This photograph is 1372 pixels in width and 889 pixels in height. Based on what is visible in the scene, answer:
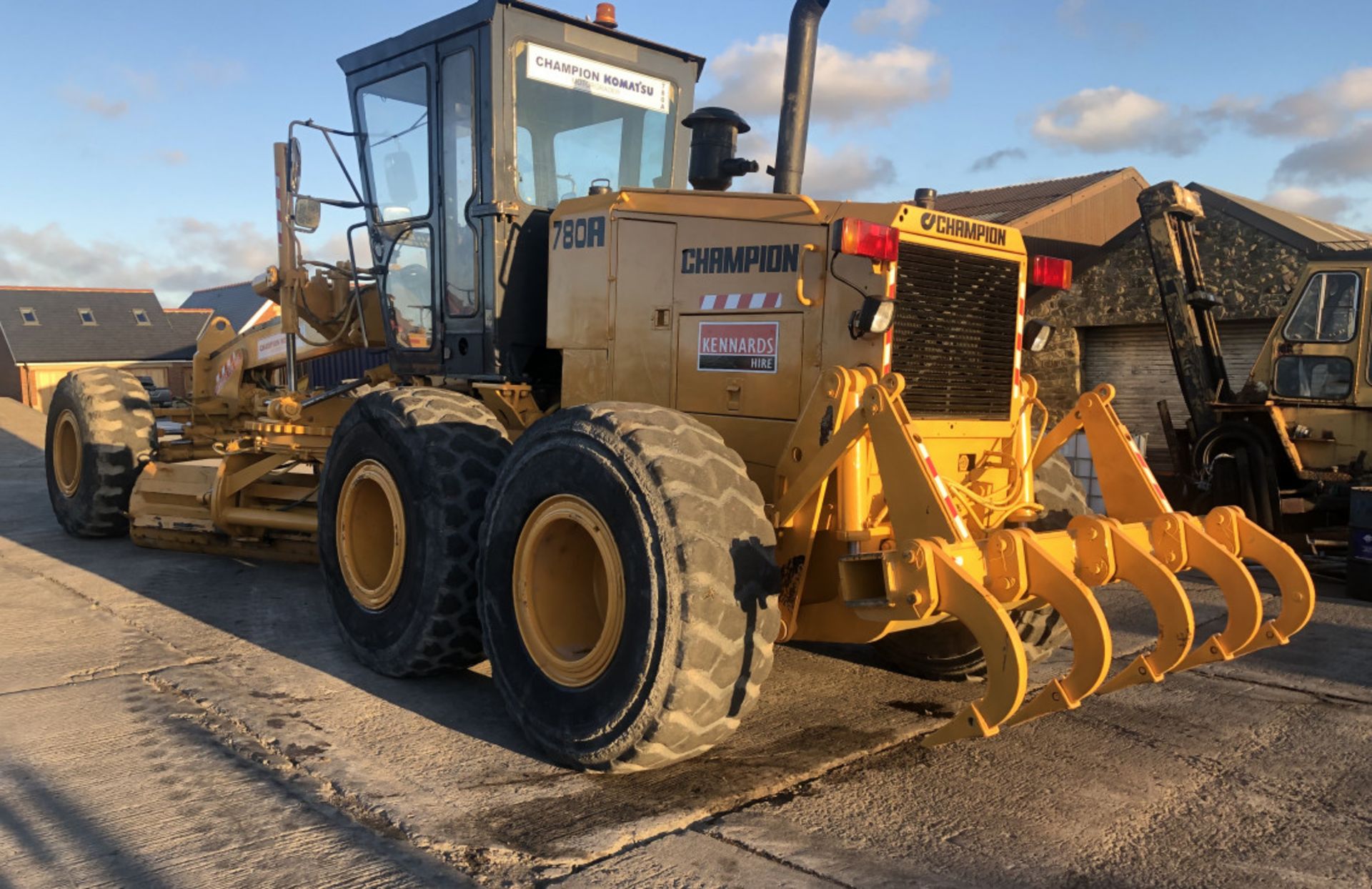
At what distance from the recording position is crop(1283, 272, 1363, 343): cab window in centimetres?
976

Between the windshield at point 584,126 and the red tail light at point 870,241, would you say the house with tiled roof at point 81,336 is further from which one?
the red tail light at point 870,241

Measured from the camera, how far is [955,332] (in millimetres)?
4438

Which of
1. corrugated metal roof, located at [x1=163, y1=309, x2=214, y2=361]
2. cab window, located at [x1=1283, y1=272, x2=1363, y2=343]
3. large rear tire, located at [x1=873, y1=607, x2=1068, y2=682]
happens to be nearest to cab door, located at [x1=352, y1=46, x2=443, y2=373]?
large rear tire, located at [x1=873, y1=607, x2=1068, y2=682]

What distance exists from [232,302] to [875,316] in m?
46.7

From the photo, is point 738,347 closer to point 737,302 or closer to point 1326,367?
point 737,302

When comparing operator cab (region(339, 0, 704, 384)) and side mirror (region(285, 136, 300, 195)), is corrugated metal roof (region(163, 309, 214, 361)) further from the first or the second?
operator cab (region(339, 0, 704, 384))

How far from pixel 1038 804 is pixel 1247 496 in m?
6.95

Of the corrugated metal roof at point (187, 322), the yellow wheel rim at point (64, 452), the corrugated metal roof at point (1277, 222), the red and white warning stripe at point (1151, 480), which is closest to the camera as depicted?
the red and white warning stripe at point (1151, 480)

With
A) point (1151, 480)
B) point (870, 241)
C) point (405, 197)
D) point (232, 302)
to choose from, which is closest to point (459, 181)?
point (405, 197)

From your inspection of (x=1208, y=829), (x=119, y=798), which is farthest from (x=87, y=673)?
(x=1208, y=829)

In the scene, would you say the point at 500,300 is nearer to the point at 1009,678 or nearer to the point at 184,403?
the point at 1009,678

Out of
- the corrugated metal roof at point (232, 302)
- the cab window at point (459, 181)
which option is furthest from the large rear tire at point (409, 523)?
the corrugated metal roof at point (232, 302)

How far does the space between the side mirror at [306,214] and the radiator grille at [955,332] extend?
12.9ft

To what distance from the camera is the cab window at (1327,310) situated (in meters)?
9.76
